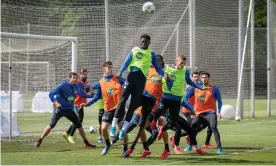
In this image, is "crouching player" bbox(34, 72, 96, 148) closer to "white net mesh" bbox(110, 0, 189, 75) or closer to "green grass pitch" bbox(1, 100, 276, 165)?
"green grass pitch" bbox(1, 100, 276, 165)

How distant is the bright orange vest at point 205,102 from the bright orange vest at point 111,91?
2000 millimetres

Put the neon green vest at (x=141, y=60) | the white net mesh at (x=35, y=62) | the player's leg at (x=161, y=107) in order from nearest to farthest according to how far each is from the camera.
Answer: the neon green vest at (x=141, y=60) < the player's leg at (x=161, y=107) < the white net mesh at (x=35, y=62)

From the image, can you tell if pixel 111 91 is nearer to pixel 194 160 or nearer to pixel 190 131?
pixel 190 131

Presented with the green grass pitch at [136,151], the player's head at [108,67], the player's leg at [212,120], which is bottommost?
the green grass pitch at [136,151]

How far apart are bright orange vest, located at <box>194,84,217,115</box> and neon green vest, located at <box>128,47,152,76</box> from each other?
3.22 metres

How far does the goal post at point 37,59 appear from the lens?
22.7 m

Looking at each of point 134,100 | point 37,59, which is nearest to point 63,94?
point 134,100

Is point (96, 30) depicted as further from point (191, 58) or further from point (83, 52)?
point (191, 58)

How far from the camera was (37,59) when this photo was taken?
28.5 meters

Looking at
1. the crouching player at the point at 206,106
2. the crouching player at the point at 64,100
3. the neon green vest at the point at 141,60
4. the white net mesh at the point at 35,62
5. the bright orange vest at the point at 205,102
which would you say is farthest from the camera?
the white net mesh at the point at 35,62

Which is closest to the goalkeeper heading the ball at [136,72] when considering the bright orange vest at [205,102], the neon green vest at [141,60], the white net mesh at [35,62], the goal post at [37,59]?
the neon green vest at [141,60]

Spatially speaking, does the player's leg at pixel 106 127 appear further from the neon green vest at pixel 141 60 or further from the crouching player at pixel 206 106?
the crouching player at pixel 206 106

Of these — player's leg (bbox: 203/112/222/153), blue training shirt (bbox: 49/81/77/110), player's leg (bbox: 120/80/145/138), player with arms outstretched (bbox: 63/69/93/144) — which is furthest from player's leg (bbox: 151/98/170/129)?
blue training shirt (bbox: 49/81/77/110)

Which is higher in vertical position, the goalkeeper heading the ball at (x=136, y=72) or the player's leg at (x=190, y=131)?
the goalkeeper heading the ball at (x=136, y=72)
